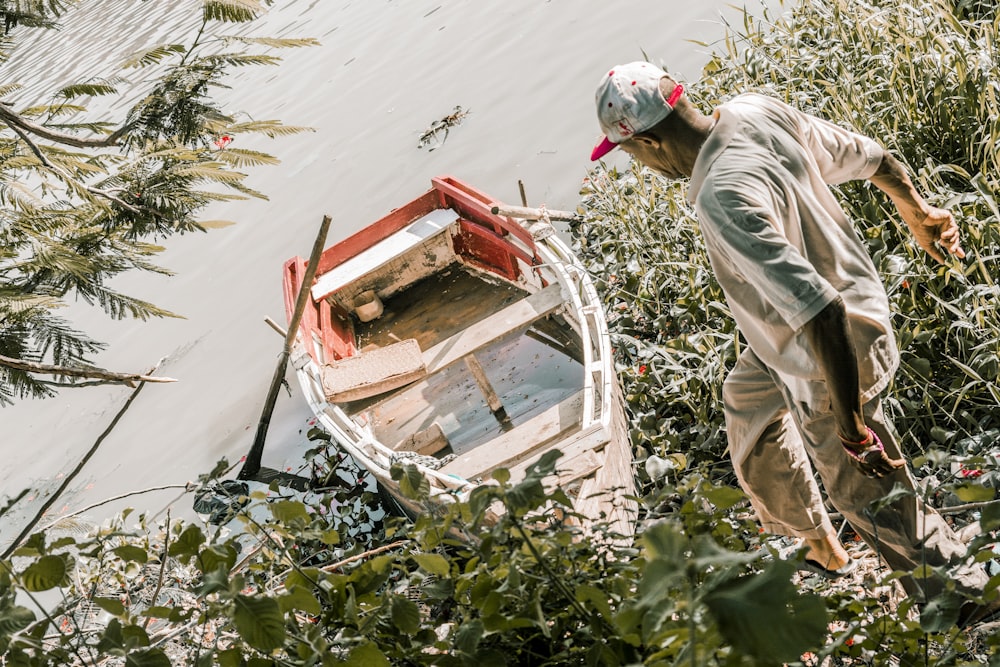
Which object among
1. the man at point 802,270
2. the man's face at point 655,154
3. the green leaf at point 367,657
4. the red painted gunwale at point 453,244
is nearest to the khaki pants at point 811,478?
the man at point 802,270

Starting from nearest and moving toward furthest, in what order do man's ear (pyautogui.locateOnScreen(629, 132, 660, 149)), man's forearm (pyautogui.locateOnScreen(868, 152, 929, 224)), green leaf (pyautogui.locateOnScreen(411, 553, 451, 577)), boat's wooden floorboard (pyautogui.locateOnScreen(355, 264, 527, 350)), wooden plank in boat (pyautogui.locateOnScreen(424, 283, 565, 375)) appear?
green leaf (pyautogui.locateOnScreen(411, 553, 451, 577)) → man's ear (pyautogui.locateOnScreen(629, 132, 660, 149)) → man's forearm (pyautogui.locateOnScreen(868, 152, 929, 224)) → wooden plank in boat (pyautogui.locateOnScreen(424, 283, 565, 375)) → boat's wooden floorboard (pyautogui.locateOnScreen(355, 264, 527, 350))

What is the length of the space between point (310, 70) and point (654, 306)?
1231 centimetres

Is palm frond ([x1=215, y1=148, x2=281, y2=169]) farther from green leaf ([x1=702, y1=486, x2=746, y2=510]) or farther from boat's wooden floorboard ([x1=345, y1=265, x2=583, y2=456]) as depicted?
boat's wooden floorboard ([x1=345, y1=265, x2=583, y2=456])

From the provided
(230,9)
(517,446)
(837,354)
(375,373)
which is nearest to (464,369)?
(375,373)

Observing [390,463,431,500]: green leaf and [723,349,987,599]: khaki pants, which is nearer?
[390,463,431,500]: green leaf

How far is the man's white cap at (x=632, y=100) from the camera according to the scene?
2.38m

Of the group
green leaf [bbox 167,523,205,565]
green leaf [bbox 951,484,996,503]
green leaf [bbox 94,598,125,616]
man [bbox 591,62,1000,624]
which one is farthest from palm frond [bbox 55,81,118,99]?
green leaf [bbox 951,484,996,503]

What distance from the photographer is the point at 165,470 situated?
8.44 m

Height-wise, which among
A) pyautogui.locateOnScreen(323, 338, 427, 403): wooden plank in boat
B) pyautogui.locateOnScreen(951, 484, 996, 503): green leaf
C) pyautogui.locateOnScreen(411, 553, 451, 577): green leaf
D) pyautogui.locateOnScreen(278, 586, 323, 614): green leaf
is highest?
pyautogui.locateOnScreen(278, 586, 323, 614): green leaf

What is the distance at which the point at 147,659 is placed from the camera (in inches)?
50.5

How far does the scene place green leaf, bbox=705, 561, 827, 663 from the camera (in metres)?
0.85

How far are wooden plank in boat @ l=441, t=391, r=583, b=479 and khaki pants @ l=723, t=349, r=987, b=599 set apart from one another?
5.72 ft

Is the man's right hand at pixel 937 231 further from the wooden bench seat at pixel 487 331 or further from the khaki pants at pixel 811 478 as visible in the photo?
the wooden bench seat at pixel 487 331

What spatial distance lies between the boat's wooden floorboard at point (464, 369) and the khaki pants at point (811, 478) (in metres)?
3.02
